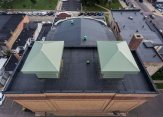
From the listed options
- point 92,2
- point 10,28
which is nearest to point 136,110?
point 10,28

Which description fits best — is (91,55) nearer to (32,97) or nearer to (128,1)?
(32,97)

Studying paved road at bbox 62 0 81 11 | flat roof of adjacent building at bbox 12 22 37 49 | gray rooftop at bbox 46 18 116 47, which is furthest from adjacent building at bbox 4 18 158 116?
paved road at bbox 62 0 81 11

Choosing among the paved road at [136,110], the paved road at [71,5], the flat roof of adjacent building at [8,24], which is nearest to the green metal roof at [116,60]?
the paved road at [136,110]

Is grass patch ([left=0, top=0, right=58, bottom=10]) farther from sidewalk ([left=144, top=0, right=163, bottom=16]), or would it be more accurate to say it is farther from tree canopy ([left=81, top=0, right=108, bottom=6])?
sidewalk ([left=144, top=0, right=163, bottom=16])

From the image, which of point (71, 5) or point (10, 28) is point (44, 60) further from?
point (71, 5)

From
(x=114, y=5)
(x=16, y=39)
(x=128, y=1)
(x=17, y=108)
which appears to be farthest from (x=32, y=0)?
(x=17, y=108)
